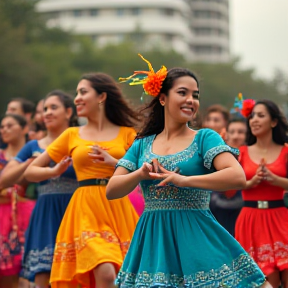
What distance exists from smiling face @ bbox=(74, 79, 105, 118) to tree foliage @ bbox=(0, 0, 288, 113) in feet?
48.6

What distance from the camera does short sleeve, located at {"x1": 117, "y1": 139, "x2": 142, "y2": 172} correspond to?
22.9 ft

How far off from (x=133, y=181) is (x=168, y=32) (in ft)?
380

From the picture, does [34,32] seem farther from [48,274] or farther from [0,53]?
[48,274]

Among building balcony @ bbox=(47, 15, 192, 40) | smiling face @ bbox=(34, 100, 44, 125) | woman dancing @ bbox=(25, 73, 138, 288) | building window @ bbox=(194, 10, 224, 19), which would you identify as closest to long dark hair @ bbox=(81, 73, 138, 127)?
woman dancing @ bbox=(25, 73, 138, 288)

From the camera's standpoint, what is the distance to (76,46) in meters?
75.4

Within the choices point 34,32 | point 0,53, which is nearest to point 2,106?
point 0,53

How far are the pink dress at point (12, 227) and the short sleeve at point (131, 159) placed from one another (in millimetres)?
4801

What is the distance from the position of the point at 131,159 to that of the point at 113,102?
2539mm

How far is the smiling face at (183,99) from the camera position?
22.9 ft

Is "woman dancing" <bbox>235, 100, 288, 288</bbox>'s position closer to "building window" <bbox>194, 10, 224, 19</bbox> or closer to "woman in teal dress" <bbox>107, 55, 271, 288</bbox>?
"woman in teal dress" <bbox>107, 55, 271, 288</bbox>

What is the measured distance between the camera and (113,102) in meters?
9.50

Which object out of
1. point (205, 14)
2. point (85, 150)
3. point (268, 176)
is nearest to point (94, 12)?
point (205, 14)

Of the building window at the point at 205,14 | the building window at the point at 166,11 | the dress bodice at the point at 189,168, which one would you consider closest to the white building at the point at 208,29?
the building window at the point at 205,14

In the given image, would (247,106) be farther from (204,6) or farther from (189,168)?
(204,6)
